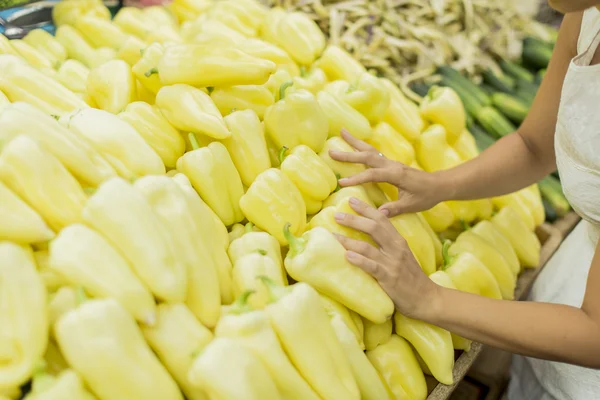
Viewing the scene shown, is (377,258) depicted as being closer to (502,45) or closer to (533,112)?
(533,112)

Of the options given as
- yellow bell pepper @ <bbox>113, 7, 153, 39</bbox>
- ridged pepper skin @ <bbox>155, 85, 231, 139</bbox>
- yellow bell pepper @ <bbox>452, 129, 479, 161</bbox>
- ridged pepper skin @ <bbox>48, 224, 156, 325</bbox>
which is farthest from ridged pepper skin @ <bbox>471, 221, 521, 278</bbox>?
yellow bell pepper @ <bbox>113, 7, 153, 39</bbox>

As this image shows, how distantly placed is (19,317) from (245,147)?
2.59 feet

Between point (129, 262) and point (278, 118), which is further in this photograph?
point (278, 118)

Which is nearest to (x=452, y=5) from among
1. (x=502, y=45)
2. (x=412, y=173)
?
(x=502, y=45)

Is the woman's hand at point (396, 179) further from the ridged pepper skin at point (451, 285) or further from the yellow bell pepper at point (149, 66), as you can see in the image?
the yellow bell pepper at point (149, 66)

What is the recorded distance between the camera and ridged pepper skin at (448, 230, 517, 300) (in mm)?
1830

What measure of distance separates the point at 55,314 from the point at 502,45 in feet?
12.1

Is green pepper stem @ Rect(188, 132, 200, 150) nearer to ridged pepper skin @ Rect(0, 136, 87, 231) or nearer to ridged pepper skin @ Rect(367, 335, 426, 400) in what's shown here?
ridged pepper skin @ Rect(0, 136, 87, 231)

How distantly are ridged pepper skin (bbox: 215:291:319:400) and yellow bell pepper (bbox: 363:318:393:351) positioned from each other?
350mm

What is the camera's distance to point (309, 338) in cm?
114

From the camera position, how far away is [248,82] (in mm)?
1632

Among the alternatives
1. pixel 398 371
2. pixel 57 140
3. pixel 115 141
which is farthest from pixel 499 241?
pixel 57 140

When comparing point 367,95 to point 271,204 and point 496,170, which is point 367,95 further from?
point 271,204

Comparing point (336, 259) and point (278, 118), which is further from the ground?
point (278, 118)
